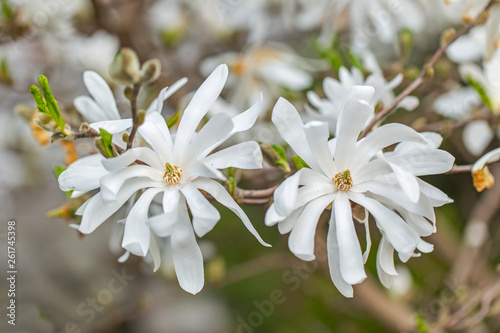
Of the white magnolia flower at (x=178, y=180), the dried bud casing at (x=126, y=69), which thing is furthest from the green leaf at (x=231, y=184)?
the dried bud casing at (x=126, y=69)

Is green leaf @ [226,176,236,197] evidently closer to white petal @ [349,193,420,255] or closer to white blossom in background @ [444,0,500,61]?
white petal @ [349,193,420,255]

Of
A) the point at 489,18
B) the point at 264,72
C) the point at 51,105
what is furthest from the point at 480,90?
the point at 51,105

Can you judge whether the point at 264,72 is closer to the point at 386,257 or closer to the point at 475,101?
the point at 475,101

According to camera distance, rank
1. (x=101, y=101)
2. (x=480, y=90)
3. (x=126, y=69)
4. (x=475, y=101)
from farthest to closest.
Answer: (x=475, y=101)
(x=480, y=90)
(x=101, y=101)
(x=126, y=69)

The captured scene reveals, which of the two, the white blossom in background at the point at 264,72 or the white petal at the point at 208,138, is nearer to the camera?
the white petal at the point at 208,138

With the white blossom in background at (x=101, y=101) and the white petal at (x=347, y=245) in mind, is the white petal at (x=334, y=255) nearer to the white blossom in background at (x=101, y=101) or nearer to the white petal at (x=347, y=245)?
the white petal at (x=347, y=245)

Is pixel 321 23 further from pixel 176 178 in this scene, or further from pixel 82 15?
pixel 176 178

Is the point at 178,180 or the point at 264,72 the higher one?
the point at 264,72
